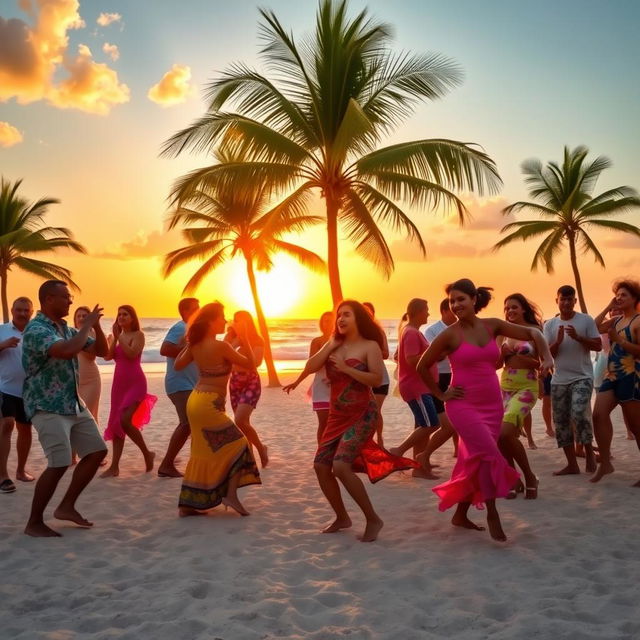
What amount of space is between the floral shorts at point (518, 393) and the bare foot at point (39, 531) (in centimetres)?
406

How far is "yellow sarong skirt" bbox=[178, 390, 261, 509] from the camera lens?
596 cm

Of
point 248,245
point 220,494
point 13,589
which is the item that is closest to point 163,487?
point 220,494

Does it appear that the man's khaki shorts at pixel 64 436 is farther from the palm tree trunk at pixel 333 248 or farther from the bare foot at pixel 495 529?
the palm tree trunk at pixel 333 248

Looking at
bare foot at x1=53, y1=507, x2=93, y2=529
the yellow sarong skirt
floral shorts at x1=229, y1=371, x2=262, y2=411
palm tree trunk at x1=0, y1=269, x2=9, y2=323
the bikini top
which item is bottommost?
bare foot at x1=53, y1=507, x2=93, y2=529

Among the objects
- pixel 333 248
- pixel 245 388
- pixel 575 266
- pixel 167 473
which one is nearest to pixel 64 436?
pixel 167 473

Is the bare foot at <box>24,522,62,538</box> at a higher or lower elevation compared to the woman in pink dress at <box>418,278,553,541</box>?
lower

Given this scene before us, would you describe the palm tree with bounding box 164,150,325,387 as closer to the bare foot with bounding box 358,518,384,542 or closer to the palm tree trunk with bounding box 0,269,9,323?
the palm tree trunk with bounding box 0,269,9,323

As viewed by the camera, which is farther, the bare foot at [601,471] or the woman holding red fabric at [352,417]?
the bare foot at [601,471]

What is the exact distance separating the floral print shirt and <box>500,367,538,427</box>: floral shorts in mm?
3903

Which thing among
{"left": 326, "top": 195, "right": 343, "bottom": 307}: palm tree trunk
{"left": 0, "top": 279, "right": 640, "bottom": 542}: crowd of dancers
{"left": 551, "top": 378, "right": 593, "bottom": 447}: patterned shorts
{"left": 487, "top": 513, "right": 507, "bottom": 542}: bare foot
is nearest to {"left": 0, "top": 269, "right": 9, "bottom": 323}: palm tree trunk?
{"left": 326, "top": 195, "right": 343, "bottom": 307}: palm tree trunk

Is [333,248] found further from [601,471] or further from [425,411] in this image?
[601,471]

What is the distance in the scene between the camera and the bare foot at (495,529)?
16.5 ft

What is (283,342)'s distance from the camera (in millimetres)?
58219

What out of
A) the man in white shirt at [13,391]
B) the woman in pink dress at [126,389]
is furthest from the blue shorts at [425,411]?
the man in white shirt at [13,391]
